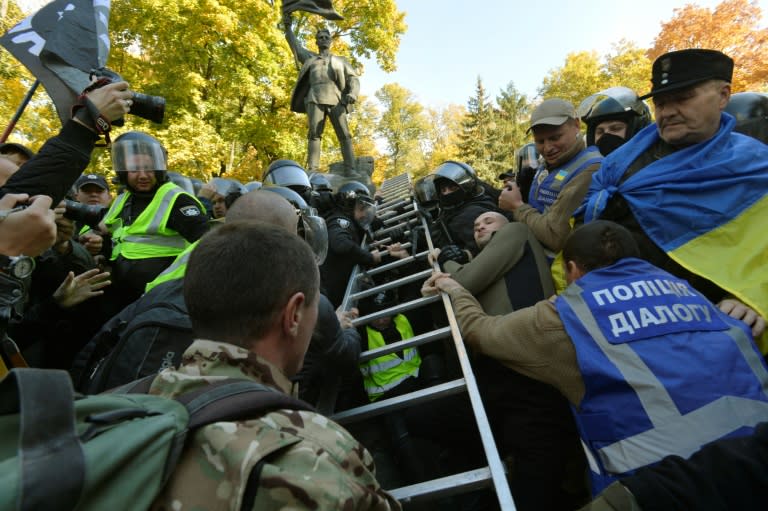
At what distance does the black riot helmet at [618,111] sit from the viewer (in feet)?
13.1

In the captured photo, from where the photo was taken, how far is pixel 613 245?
2135mm

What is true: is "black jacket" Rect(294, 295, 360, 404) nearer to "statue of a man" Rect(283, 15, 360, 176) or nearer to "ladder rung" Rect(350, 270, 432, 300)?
"ladder rung" Rect(350, 270, 432, 300)

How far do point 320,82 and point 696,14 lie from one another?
77.2 feet

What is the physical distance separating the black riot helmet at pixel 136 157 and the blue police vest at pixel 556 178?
3194 mm

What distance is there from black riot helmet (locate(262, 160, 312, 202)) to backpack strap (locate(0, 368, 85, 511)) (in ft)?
16.0

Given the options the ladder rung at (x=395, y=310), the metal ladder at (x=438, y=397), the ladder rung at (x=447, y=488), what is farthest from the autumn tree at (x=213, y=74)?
the ladder rung at (x=447, y=488)

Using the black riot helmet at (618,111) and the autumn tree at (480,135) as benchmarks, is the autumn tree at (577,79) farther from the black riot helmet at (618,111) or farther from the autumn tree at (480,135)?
the black riot helmet at (618,111)

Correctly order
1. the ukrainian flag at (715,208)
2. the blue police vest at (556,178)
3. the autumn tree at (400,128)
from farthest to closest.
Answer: the autumn tree at (400,128) → the blue police vest at (556,178) → the ukrainian flag at (715,208)

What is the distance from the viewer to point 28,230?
5.27 ft

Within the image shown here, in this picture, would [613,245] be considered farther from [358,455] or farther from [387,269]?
[387,269]

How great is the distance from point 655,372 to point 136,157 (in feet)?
12.6

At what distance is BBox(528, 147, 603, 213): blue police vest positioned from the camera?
335 cm

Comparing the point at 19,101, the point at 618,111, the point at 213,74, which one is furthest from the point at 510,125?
the point at 618,111

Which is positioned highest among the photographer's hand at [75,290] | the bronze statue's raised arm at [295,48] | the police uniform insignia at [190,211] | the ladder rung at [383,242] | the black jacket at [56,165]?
the bronze statue's raised arm at [295,48]
